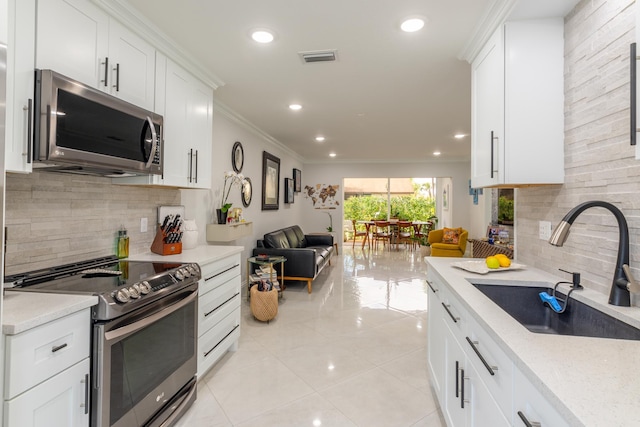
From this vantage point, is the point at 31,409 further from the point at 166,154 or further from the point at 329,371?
the point at 329,371

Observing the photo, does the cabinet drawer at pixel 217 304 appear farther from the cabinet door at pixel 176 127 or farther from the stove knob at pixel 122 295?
the cabinet door at pixel 176 127

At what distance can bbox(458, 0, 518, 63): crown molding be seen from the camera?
176 centimetres

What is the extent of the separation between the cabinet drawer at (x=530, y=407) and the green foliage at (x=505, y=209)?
16.3ft

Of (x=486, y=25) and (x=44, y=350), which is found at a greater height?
(x=486, y=25)

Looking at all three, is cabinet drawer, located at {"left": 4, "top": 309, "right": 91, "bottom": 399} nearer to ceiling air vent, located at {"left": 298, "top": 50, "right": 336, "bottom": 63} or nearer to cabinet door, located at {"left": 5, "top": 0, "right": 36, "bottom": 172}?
cabinet door, located at {"left": 5, "top": 0, "right": 36, "bottom": 172}

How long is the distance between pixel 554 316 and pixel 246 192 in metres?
3.95

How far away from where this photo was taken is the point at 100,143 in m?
1.67

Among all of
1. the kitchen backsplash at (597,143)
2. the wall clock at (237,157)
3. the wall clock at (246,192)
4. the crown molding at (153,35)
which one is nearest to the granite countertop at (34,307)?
the crown molding at (153,35)

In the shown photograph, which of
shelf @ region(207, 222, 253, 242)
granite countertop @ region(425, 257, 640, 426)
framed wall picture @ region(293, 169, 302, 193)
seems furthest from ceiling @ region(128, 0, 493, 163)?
framed wall picture @ region(293, 169, 302, 193)

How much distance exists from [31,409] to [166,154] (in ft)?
5.37

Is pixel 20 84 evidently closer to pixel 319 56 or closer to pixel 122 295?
pixel 122 295

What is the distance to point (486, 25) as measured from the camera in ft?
6.51

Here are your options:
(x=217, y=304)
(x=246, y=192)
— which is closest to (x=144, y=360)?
(x=217, y=304)

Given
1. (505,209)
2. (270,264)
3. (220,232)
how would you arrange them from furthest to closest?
(505,209) < (270,264) < (220,232)
